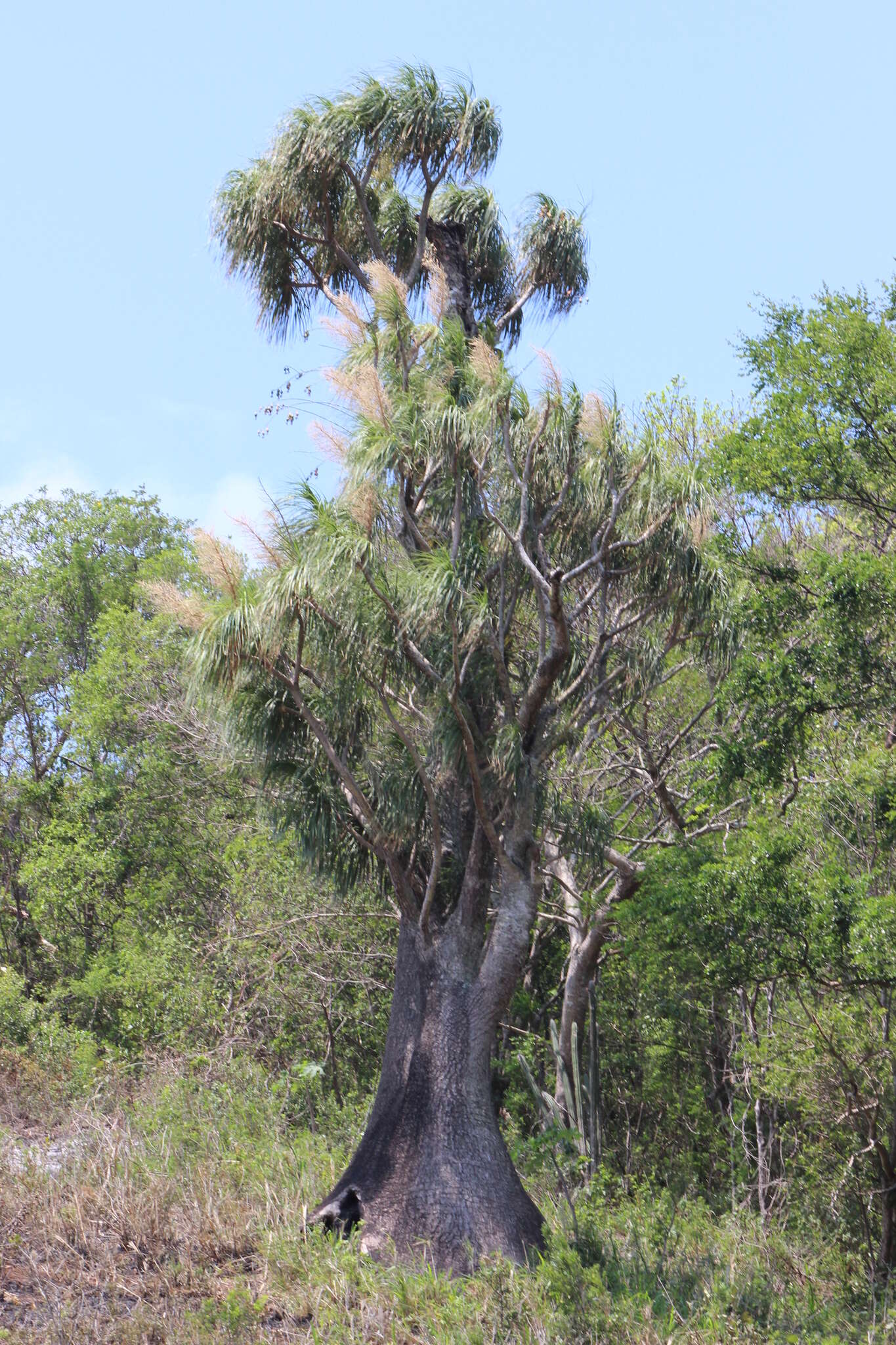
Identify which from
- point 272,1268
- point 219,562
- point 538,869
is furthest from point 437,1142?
point 219,562

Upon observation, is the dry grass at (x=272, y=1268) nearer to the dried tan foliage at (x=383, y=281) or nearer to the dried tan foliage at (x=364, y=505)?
the dried tan foliage at (x=364, y=505)

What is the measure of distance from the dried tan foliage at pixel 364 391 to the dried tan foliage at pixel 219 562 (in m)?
1.39

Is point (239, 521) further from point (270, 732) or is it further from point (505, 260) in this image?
point (505, 260)

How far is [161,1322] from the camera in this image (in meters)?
6.30

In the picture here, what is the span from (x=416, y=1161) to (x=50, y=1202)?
2366 millimetres

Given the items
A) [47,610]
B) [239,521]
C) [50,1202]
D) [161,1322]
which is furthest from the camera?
[47,610]

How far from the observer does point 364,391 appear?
8.46 m

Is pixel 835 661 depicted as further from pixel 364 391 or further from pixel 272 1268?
pixel 272 1268

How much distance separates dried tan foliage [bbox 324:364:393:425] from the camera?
846cm

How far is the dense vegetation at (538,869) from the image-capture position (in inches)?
287

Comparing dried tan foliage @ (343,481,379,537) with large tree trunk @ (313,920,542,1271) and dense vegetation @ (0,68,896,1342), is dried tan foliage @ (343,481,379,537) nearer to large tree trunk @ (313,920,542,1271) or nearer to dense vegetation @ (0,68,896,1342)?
dense vegetation @ (0,68,896,1342)

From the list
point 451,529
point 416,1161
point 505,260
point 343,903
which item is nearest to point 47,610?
point 343,903

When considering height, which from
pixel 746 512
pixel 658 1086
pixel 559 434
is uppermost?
pixel 746 512

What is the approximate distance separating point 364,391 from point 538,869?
428 centimetres
